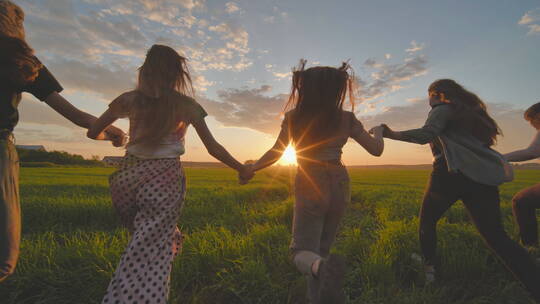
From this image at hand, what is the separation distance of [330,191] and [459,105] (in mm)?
1781

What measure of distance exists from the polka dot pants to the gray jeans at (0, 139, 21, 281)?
1.65 ft

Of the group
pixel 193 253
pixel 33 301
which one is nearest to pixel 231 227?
pixel 193 253

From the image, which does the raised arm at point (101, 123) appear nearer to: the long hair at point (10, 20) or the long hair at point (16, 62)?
the long hair at point (16, 62)

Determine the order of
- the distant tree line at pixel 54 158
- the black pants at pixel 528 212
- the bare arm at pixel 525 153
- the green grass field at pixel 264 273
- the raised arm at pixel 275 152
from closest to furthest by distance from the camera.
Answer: the raised arm at pixel 275 152 < the green grass field at pixel 264 273 < the bare arm at pixel 525 153 < the black pants at pixel 528 212 < the distant tree line at pixel 54 158

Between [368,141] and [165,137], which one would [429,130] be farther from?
[165,137]

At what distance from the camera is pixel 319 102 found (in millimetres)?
1854

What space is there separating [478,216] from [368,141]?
52.6 inches

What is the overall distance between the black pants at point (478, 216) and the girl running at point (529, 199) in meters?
1.07

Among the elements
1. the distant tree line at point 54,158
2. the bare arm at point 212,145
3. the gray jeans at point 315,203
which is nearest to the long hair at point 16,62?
the bare arm at point 212,145

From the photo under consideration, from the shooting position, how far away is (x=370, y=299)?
2404mm

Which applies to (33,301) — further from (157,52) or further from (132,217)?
(157,52)

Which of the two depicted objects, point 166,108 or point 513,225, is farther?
point 513,225

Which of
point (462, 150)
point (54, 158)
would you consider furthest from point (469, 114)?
point (54, 158)

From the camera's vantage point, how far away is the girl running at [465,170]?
7.36 feet
